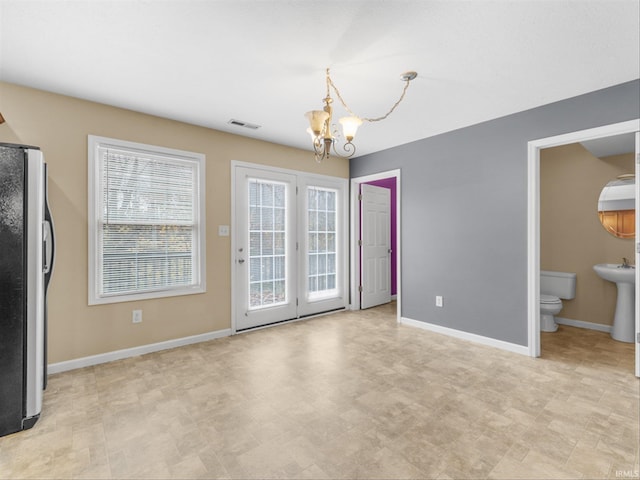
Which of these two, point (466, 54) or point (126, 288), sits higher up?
point (466, 54)

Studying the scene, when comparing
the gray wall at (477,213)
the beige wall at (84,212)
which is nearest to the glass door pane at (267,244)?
the beige wall at (84,212)

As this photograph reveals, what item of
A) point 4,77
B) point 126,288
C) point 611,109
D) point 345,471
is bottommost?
point 345,471

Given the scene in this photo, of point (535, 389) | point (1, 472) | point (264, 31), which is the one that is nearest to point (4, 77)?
point (264, 31)

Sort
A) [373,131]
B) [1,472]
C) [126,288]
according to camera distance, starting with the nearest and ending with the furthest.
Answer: [1,472]
[126,288]
[373,131]

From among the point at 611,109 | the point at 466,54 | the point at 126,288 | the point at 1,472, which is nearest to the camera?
the point at 1,472

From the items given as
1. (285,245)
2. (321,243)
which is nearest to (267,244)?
(285,245)

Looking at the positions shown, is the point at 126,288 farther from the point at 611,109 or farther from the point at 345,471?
the point at 611,109

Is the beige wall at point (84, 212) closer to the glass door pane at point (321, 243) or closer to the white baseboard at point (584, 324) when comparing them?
the glass door pane at point (321, 243)

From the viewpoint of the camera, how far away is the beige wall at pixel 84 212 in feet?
9.20

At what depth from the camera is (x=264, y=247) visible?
4.26 metres

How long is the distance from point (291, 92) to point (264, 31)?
2.82 feet

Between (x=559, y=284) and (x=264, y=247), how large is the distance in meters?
3.96

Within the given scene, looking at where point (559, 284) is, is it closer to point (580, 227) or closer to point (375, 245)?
point (580, 227)

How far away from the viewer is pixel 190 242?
12.0 ft
